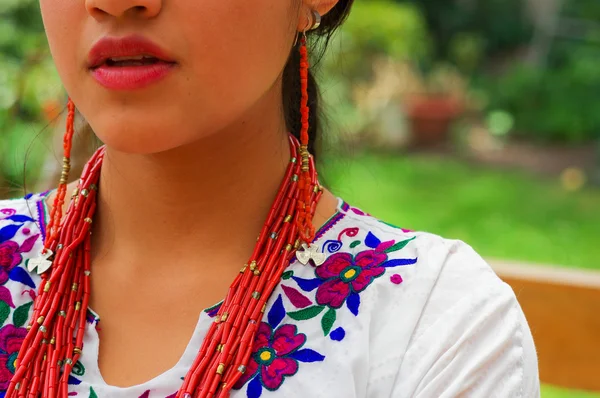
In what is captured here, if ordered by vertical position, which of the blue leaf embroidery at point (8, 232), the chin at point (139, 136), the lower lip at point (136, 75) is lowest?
the blue leaf embroidery at point (8, 232)

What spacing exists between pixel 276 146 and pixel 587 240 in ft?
14.1

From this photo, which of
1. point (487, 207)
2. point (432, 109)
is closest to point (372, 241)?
point (487, 207)

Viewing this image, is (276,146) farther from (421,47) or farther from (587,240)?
(421,47)

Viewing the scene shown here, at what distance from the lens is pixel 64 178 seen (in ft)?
4.55

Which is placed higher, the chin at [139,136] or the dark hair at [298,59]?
the dark hair at [298,59]

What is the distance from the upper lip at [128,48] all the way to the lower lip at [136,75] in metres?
0.01

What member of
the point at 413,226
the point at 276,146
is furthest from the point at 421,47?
the point at 276,146

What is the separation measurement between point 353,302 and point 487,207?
4647 millimetres

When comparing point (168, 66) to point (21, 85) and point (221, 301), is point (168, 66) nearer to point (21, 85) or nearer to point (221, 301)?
point (221, 301)

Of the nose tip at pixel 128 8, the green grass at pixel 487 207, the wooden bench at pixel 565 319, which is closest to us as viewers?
the nose tip at pixel 128 8

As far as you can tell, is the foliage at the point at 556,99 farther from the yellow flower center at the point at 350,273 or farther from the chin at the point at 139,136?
the chin at the point at 139,136

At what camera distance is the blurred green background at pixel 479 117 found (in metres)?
5.37

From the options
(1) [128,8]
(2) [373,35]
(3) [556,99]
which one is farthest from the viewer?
(3) [556,99]

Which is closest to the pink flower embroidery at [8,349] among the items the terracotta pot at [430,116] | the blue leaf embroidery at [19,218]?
the blue leaf embroidery at [19,218]
